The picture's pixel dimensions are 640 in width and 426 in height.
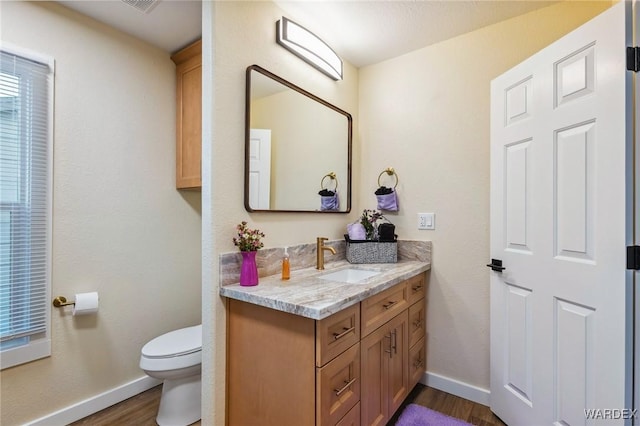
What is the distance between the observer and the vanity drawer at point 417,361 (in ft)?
6.14

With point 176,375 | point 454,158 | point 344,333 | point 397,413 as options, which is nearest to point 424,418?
point 397,413

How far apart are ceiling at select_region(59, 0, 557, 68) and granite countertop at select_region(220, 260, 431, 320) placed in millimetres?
1597

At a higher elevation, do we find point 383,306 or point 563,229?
point 563,229

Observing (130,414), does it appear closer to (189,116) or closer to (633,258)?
(189,116)

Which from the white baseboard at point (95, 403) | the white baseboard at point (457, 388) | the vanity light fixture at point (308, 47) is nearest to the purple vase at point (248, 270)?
the vanity light fixture at point (308, 47)

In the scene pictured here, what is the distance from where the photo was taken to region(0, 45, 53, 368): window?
1.52m

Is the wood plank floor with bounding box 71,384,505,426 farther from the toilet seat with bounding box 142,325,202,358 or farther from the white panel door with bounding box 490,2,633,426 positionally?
the toilet seat with bounding box 142,325,202,358

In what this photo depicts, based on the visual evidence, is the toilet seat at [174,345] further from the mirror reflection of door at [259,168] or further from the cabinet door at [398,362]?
the cabinet door at [398,362]

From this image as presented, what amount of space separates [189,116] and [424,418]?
255 centimetres

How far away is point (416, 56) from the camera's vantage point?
2.21 m

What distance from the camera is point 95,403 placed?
71.4 inches

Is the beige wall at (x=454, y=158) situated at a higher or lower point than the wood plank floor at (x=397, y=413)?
higher

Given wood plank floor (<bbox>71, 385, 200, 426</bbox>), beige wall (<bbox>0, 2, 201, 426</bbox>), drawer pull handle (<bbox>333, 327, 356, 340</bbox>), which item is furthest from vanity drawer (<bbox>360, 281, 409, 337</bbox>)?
beige wall (<bbox>0, 2, 201, 426</bbox>)

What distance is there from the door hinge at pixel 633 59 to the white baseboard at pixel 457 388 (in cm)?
187
